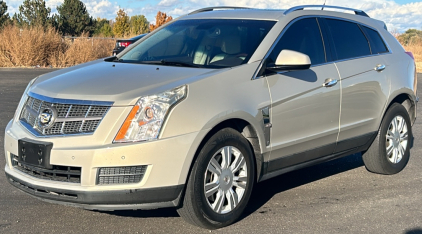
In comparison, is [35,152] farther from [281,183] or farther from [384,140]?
[384,140]

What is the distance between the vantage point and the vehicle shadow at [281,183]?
16.0 ft

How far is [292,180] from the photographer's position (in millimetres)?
6211

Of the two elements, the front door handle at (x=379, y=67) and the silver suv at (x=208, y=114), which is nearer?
the silver suv at (x=208, y=114)

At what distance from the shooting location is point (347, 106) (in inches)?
224

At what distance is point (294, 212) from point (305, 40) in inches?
67.9

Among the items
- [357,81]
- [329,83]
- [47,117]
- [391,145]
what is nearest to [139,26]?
[391,145]

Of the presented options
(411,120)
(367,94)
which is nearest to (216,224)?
(367,94)

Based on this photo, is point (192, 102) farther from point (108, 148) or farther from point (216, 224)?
point (216, 224)

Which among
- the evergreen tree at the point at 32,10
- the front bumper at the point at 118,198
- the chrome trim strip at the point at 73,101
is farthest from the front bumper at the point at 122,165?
the evergreen tree at the point at 32,10

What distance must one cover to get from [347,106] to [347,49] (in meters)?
0.68

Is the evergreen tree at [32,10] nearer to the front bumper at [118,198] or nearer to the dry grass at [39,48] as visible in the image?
the dry grass at [39,48]

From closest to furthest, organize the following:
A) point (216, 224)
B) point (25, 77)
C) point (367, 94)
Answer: point (216, 224)
point (367, 94)
point (25, 77)

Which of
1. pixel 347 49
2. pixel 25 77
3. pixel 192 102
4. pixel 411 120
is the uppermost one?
pixel 347 49

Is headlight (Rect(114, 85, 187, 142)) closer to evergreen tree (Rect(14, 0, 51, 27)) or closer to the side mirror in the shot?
the side mirror
